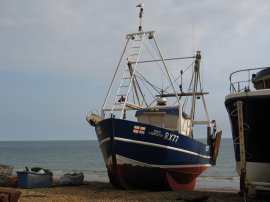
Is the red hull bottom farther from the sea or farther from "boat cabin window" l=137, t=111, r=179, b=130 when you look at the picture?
the sea

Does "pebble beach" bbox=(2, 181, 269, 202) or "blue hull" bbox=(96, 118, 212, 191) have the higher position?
"blue hull" bbox=(96, 118, 212, 191)

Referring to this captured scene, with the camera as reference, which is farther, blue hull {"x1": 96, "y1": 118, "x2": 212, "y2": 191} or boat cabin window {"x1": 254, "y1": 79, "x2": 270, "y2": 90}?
blue hull {"x1": 96, "y1": 118, "x2": 212, "y2": 191}

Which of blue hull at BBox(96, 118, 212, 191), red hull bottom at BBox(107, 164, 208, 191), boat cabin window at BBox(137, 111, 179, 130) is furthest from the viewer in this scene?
boat cabin window at BBox(137, 111, 179, 130)

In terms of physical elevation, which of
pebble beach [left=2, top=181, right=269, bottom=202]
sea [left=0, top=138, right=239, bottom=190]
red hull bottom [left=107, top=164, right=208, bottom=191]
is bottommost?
pebble beach [left=2, top=181, right=269, bottom=202]

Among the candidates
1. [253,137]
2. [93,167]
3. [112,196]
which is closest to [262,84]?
[253,137]

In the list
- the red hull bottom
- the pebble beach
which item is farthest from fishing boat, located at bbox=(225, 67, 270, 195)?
the red hull bottom

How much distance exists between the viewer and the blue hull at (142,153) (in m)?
14.5

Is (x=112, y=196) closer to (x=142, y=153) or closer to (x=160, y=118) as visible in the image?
(x=142, y=153)

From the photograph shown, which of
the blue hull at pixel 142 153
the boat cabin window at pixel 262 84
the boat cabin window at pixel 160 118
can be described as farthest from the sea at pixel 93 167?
the boat cabin window at pixel 262 84

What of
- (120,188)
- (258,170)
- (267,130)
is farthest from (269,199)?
(120,188)

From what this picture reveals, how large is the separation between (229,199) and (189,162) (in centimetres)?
320

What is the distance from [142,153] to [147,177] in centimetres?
Answer: 92

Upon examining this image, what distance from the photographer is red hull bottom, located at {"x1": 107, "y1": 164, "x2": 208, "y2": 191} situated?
14789 millimetres

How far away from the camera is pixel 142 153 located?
14.6 meters
